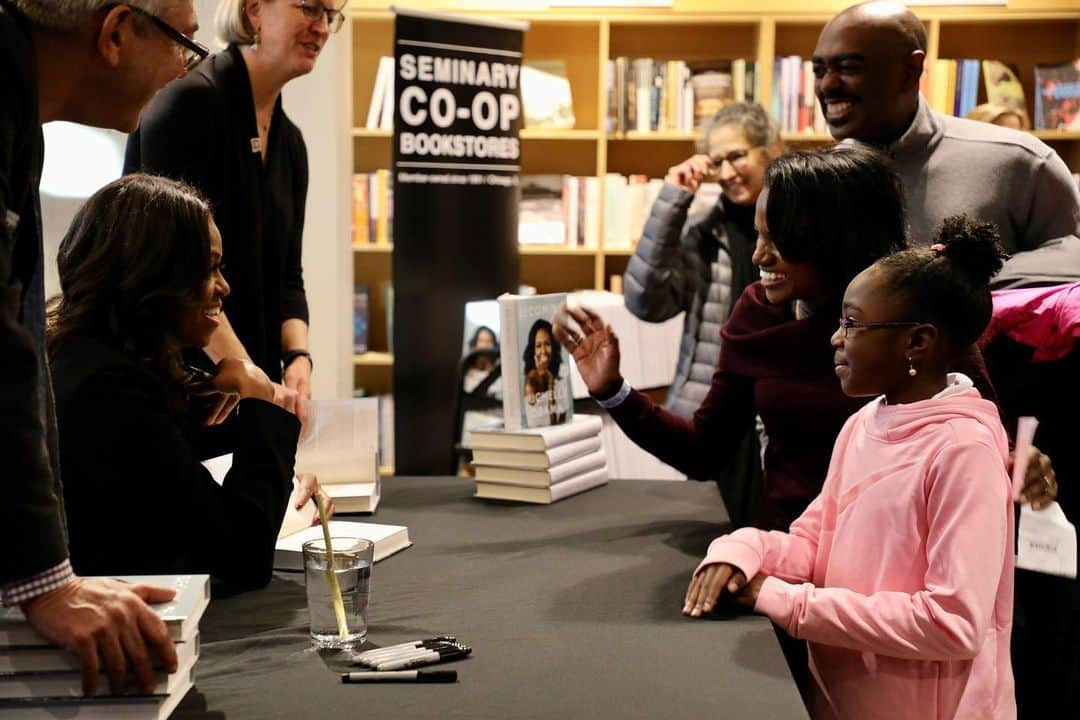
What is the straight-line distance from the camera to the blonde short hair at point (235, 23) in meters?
2.37

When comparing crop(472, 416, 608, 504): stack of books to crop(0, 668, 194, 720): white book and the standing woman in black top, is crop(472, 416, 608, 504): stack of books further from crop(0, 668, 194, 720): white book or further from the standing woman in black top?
crop(0, 668, 194, 720): white book

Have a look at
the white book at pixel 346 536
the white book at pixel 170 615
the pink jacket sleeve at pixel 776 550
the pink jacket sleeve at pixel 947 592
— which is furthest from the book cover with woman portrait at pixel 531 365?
the white book at pixel 170 615

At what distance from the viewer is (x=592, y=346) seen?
2.07 meters

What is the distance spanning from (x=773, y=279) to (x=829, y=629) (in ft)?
2.09

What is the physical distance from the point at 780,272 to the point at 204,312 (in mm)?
883

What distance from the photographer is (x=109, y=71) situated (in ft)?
3.97

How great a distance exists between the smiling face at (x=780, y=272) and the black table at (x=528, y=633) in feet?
1.42

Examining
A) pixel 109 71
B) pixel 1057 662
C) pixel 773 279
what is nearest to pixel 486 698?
pixel 109 71

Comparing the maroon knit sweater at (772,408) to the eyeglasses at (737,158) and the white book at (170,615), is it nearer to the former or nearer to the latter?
the white book at (170,615)

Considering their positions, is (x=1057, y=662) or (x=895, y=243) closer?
(x=895, y=243)

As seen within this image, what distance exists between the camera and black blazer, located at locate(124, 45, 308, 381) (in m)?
2.24

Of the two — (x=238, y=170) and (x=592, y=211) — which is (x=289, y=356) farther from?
(x=592, y=211)

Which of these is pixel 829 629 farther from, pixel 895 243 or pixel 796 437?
pixel 895 243

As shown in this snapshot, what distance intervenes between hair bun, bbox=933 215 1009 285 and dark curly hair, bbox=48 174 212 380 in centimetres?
101
